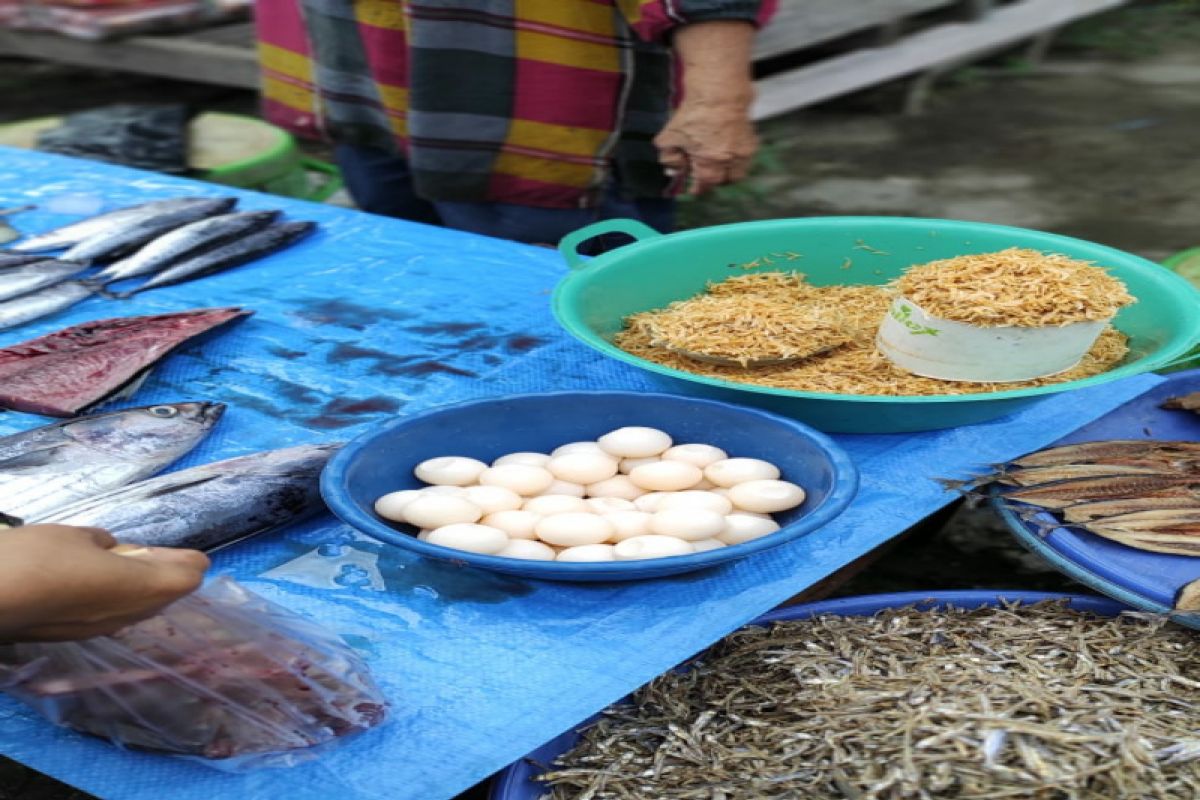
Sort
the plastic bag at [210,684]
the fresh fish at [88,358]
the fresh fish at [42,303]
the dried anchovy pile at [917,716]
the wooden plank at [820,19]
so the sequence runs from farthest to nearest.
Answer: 1. the wooden plank at [820,19]
2. the fresh fish at [42,303]
3. the fresh fish at [88,358]
4. the dried anchovy pile at [917,716]
5. the plastic bag at [210,684]

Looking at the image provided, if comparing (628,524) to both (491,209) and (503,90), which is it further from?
(491,209)

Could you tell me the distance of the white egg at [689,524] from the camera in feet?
5.44

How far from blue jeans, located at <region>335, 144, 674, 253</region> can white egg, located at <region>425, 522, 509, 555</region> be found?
1742mm

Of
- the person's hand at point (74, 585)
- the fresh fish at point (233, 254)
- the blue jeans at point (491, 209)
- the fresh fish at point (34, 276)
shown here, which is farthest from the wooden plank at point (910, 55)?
the person's hand at point (74, 585)

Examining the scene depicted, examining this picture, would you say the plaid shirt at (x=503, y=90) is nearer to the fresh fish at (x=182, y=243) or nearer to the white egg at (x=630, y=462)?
the fresh fish at (x=182, y=243)

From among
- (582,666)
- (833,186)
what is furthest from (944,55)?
(582,666)

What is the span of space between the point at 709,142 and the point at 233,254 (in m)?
1.08

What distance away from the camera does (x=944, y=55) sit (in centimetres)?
761

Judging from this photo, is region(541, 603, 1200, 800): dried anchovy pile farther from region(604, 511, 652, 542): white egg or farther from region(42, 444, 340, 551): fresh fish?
A: region(42, 444, 340, 551): fresh fish

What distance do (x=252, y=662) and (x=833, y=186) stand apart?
5.92 meters

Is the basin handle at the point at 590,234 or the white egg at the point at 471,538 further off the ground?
the basin handle at the point at 590,234

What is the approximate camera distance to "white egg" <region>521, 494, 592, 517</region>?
1741 millimetres

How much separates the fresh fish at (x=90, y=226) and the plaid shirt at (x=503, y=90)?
514mm

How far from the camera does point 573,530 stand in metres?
1.67
